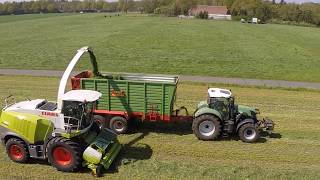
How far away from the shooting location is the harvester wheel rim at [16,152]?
40.7 feet

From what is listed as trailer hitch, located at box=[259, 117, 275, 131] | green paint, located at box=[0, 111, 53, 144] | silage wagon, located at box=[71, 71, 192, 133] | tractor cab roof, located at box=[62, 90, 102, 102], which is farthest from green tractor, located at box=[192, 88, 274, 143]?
green paint, located at box=[0, 111, 53, 144]

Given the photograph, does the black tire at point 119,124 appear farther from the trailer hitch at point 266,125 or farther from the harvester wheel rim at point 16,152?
the trailer hitch at point 266,125

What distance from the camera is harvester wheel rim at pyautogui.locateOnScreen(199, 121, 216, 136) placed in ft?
47.7

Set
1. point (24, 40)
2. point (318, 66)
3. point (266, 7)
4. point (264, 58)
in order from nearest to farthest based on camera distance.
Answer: point (318, 66) < point (264, 58) < point (24, 40) < point (266, 7)

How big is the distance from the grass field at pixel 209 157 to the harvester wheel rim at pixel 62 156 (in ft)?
1.26

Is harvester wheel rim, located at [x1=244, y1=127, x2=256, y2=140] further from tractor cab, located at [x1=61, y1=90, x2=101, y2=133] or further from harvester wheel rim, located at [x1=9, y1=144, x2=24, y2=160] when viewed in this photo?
harvester wheel rim, located at [x1=9, y1=144, x2=24, y2=160]

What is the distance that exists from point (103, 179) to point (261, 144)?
614 cm

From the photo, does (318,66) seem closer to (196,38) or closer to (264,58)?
(264,58)

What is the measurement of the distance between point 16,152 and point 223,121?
7300 mm

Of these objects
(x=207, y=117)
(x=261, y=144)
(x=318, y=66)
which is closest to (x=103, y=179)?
(x=207, y=117)

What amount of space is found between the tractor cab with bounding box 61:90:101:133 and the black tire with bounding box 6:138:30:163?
164 centimetres

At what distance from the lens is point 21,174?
38.8 ft

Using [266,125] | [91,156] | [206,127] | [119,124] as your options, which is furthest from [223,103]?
[91,156]

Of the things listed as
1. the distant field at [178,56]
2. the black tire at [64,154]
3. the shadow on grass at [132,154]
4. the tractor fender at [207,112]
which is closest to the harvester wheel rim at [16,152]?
the black tire at [64,154]
